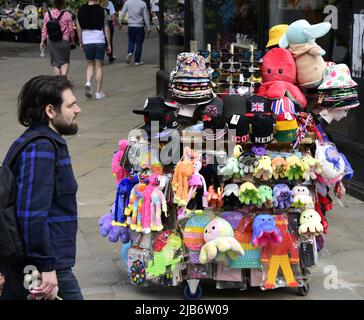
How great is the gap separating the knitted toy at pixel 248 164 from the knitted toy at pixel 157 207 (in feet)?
1.78

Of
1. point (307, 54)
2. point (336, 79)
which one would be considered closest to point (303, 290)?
point (336, 79)

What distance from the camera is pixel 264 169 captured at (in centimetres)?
510

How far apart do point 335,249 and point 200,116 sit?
1816 millimetres

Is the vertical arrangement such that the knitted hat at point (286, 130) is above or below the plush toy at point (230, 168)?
above

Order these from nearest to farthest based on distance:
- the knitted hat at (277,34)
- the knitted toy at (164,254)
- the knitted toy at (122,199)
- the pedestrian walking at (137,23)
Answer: the knitted toy at (164,254) < the knitted toy at (122,199) < the knitted hat at (277,34) < the pedestrian walking at (137,23)

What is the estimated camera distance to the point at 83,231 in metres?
7.01

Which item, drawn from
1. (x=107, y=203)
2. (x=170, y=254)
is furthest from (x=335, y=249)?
(x=107, y=203)

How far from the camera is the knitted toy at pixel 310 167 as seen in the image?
5211mm

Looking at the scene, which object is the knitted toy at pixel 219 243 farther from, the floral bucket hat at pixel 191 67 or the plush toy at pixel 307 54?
the plush toy at pixel 307 54

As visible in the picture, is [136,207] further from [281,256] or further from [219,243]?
[281,256]

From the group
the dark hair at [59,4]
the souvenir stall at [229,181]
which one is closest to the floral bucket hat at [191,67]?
the souvenir stall at [229,181]

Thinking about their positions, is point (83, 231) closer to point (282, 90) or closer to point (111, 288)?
point (111, 288)

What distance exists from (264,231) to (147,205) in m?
0.77

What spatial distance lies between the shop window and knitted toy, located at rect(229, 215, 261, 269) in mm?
7592
